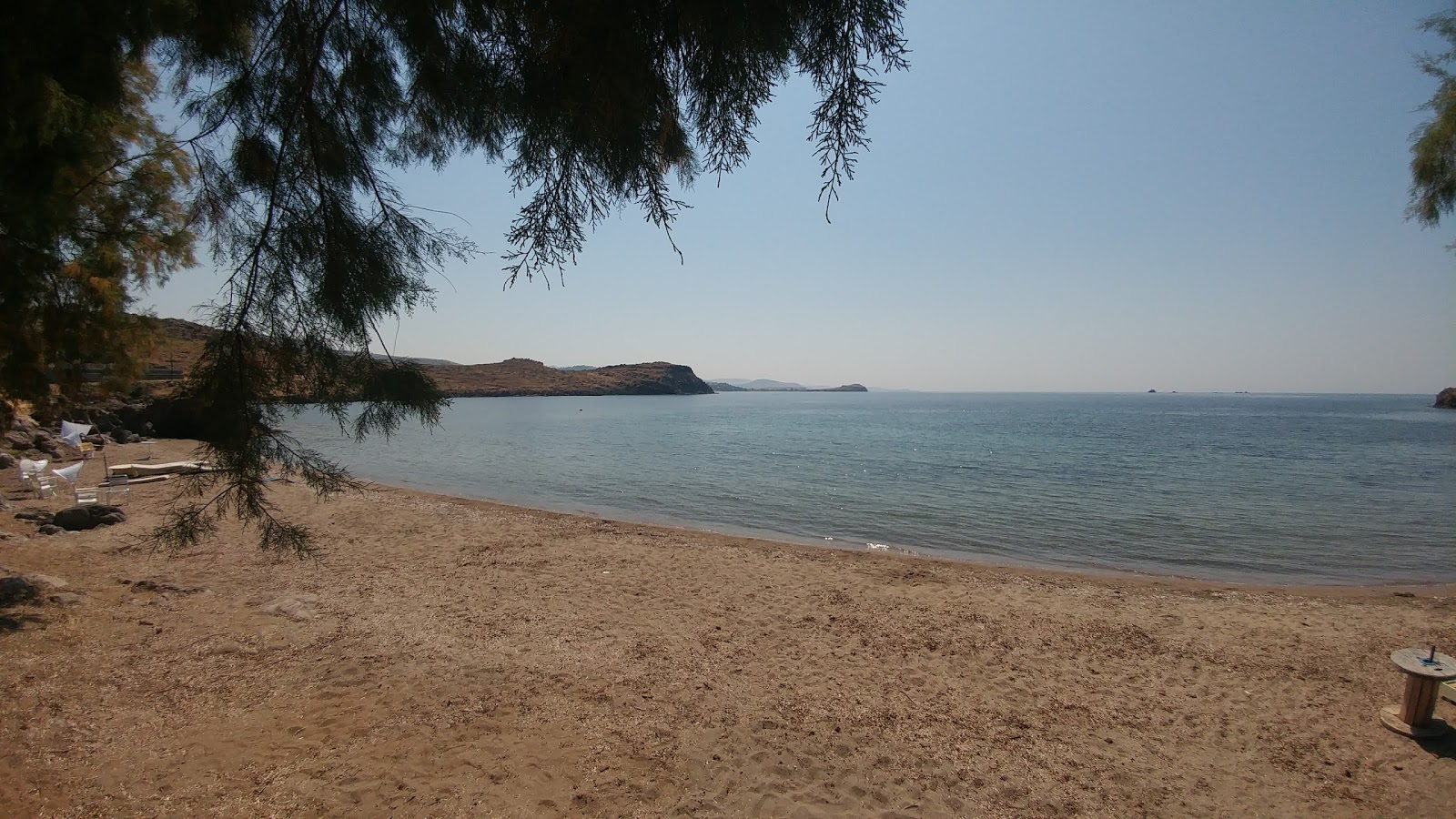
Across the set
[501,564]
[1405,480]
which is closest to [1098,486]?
[1405,480]

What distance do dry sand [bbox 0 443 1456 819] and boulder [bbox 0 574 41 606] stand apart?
0.84 ft

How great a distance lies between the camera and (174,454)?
24.1m

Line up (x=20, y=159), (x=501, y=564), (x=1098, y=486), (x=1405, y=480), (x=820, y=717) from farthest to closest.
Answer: (x=1405, y=480) < (x=1098, y=486) < (x=501, y=564) < (x=820, y=717) < (x=20, y=159)

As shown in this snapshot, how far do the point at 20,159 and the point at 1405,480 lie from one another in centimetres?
3875

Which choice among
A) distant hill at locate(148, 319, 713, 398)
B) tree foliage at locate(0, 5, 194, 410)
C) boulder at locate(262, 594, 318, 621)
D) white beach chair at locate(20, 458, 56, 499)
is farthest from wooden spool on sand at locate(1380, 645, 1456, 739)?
distant hill at locate(148, 319, 713, 398)

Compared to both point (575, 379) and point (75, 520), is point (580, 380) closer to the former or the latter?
point (575, 379)

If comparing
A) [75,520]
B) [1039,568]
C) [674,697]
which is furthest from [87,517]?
[1039,568]

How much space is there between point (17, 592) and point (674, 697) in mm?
6884

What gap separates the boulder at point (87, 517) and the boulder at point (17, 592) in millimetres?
4764

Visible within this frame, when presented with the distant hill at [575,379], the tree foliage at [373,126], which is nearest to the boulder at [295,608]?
the tree foliage at [373,126]

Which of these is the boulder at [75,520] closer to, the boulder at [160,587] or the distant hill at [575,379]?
the boulder at [160,587]

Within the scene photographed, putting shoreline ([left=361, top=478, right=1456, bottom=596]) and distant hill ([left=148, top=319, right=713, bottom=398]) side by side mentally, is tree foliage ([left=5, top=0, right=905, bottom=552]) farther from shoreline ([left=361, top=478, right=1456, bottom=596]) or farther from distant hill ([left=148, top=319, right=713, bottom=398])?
distant hill ([left=148, top=319, right=713, bottom=398])

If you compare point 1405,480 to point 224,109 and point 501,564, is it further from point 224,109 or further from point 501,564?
point 224,109

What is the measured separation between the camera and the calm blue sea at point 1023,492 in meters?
14.6
